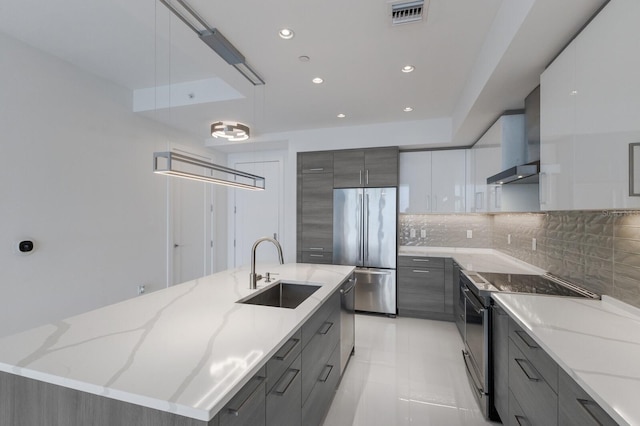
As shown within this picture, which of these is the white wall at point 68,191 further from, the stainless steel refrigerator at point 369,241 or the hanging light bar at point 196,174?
the stainless steel refrigerator at point 369,241

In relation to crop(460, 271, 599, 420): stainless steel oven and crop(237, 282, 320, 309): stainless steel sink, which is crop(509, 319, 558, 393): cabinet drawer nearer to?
crop(460, 271, 599, 420): stainless steel oven

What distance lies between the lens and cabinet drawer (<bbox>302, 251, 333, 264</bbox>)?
13.6ft

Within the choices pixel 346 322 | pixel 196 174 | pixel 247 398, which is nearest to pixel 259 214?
pixel 346 322

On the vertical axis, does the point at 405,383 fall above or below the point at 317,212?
below

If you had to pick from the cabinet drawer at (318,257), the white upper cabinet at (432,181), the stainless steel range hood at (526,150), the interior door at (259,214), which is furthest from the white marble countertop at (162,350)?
the interior door at (259,214)

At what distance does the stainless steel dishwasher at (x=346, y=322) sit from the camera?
240cm

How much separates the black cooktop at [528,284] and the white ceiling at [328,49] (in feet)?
4.82

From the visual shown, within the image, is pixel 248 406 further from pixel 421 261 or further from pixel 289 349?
pixel 421 261

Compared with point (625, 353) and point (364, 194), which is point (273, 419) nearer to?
point (625, 353)

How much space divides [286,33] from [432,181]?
9.59 ft

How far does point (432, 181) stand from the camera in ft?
13.5

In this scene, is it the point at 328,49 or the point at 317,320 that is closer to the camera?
the point at 317,320

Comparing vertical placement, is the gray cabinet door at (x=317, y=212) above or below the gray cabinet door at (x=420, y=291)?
above

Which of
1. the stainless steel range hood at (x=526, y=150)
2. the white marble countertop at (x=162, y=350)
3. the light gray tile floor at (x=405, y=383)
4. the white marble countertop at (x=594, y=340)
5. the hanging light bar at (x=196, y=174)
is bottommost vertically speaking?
the light gray tile floor at (x=405, y=383)
